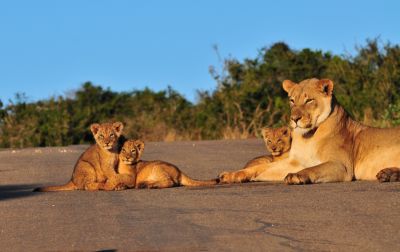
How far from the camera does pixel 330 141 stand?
37.5ft

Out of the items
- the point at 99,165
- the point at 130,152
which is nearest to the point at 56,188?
the point at 99,165

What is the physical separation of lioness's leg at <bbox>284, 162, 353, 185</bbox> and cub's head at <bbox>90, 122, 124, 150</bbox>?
1.85 m

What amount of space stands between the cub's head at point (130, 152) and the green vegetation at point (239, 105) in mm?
10793

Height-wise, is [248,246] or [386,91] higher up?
[386,91]

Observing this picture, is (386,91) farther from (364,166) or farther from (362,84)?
(364,166)

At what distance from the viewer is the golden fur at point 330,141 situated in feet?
37.2

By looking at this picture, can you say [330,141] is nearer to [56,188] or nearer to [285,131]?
[285,131]

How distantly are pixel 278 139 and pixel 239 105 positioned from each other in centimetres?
1372

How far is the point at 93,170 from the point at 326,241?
492 cm

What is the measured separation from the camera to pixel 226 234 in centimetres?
718

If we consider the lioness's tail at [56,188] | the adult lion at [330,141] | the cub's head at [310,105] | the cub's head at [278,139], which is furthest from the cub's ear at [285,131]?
the lioness's tail at [56,188]

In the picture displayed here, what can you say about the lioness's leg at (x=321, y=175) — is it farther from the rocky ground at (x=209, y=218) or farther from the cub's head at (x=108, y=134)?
the cub's head at (x=108, y=134)

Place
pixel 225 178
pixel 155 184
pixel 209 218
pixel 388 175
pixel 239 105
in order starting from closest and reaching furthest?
pixel 209 218
pixel 388 175
pixel 155 184
pixel 225 178
pixel 239 105

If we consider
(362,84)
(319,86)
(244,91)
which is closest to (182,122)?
(244,91)
